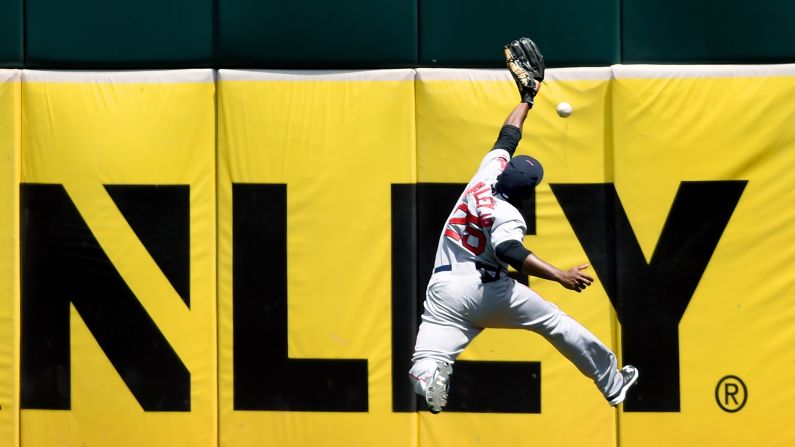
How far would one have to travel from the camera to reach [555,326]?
575 centimetres

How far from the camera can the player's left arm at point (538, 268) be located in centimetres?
533

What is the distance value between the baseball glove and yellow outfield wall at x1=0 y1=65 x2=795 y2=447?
2.34ft

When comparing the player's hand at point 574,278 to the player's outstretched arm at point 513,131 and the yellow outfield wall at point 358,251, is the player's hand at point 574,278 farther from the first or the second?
the yellow outfield wall at point 358,251

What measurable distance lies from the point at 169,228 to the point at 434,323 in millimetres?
1997

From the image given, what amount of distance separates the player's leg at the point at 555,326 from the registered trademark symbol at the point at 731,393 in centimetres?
115

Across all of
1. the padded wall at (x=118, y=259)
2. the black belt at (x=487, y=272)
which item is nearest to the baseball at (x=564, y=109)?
the black belt at (x=487, y=272)

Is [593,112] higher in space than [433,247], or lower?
higher

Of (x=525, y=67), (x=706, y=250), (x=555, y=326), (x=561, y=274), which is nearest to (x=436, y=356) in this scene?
(x=555, y=326)

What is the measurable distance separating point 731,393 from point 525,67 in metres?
2.29

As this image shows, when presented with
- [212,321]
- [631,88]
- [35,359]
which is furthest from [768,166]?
[35,359]

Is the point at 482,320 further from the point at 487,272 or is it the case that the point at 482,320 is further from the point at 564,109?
the point at 564,109

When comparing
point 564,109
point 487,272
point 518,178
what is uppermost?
point 564,109

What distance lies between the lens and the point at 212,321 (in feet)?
22.8

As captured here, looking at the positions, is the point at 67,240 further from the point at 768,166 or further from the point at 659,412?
the point at 768,166
